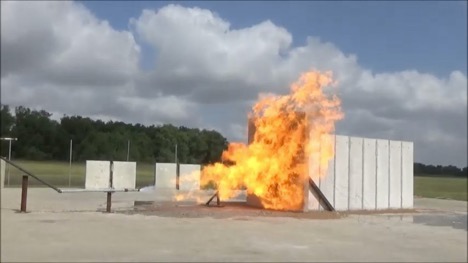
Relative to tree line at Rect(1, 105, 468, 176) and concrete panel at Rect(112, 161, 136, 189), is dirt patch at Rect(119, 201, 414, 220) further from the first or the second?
concrete panel at Rect(112, 161, 136, 189)

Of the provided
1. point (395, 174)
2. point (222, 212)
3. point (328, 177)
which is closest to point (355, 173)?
point (328, 177)

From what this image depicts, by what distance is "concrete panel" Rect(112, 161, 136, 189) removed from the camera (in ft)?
128

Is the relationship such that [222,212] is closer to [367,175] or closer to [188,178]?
[367,175]

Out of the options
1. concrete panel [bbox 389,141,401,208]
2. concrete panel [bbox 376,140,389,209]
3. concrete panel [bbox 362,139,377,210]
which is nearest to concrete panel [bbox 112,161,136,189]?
concrete panel [bbox 362,139,377,210]

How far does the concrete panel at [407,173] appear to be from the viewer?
1085 inches

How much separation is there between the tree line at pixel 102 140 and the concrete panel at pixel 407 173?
17479 millimetres

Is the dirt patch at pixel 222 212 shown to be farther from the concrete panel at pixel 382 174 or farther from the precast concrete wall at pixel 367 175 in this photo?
the concrete panel at pixel 382 174

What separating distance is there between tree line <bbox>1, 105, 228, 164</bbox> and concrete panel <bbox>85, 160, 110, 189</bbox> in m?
1.04

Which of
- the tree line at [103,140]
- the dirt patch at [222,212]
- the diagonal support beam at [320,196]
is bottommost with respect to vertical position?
the dirt patch at [222,212]

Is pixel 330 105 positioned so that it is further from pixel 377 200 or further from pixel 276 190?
pixel 377 200

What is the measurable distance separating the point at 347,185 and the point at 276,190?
368cm

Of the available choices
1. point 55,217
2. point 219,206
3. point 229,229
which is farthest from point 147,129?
point 229,229

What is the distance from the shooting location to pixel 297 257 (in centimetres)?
1091

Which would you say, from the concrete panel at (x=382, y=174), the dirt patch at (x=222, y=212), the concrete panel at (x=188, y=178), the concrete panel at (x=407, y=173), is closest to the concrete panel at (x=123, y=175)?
the concrete panel at (x=188, y=178)
